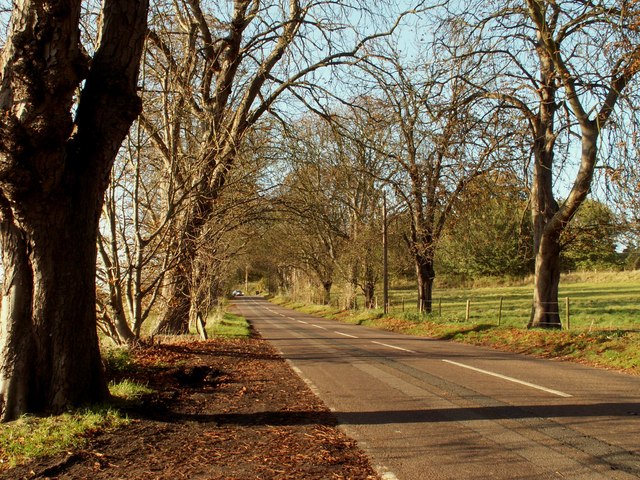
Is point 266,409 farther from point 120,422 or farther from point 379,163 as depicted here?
point 379,163

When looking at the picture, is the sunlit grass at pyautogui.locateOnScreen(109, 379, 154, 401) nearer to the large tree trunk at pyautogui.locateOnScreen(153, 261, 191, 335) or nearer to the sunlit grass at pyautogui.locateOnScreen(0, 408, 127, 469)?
the sunlit grass at pyautogui.locateOnScreen(0, 408, 127, 469)

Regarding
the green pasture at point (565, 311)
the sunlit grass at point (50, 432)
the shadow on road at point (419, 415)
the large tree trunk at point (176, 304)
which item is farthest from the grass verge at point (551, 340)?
the sunlit grass at point (50, 432)

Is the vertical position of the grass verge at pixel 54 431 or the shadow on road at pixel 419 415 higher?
the grass verge at pixel 54 431

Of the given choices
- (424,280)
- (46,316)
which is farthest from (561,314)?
(46,316)

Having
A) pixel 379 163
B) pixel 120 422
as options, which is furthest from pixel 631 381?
pixel 379 163

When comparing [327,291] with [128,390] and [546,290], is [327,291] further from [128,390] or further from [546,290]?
[128,390]

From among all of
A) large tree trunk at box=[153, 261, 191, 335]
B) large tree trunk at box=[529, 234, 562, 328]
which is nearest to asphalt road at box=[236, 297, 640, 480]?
large tree trunk at box=[153, 261, 191, 335]

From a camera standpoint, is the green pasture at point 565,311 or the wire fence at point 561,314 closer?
the wire fence at point 561,314

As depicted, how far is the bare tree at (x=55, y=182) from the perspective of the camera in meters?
5.20

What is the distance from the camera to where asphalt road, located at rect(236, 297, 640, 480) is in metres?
4.69

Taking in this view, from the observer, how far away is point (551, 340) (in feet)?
46.7

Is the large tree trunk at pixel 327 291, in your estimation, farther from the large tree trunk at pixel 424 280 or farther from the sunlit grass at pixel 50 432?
the sunlit grass at pixel 50 432

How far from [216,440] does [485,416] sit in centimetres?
317

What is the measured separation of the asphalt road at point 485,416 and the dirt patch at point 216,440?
366 mm
